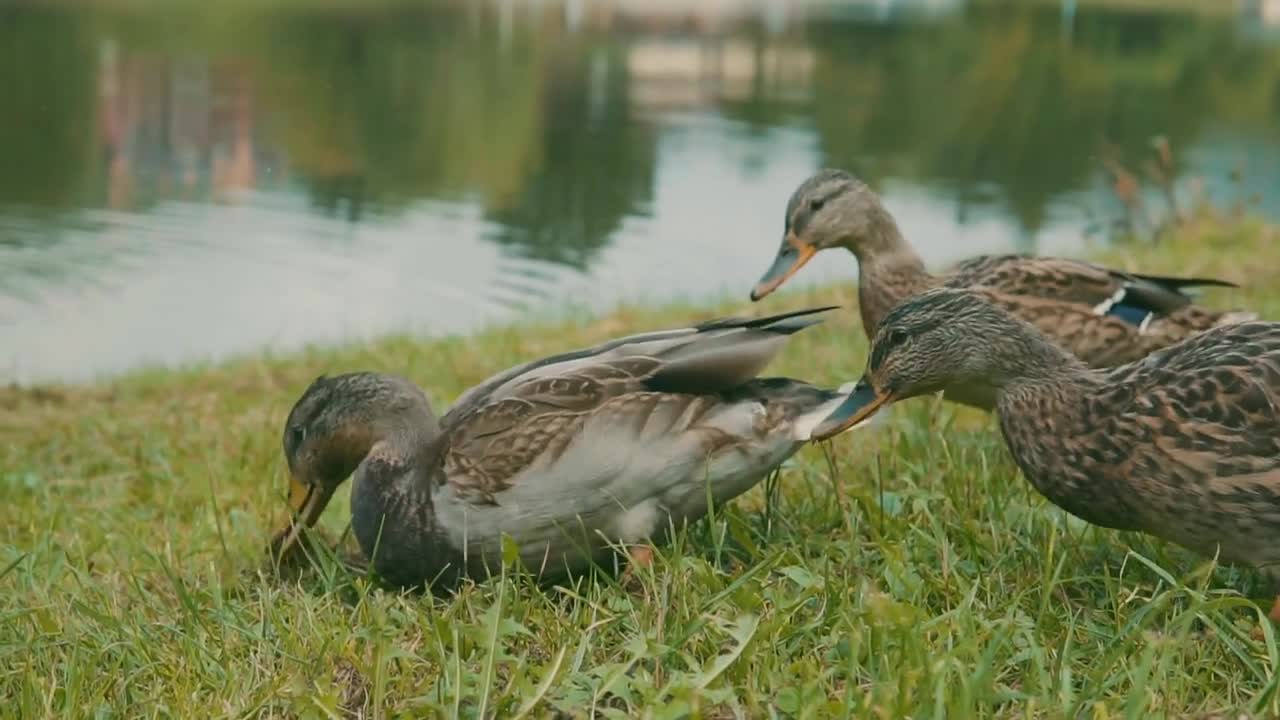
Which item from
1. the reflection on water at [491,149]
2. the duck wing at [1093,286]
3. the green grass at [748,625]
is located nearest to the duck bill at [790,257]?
the duck wing at [1093,286]

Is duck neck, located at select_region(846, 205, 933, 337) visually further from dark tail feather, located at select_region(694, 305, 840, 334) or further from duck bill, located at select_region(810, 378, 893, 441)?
duck bill, located at select_region(810, 378, 893, 441)

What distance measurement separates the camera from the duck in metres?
4.48

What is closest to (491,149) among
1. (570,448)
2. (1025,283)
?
(1025,283)

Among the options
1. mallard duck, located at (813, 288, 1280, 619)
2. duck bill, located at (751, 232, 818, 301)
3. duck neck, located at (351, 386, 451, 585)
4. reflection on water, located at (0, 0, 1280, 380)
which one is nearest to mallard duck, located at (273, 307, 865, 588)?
duck neck, located at (351, 386, 451, 585)

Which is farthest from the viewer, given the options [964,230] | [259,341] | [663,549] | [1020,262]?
[964,230]

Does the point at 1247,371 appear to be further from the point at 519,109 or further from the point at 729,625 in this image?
the point at 519,109

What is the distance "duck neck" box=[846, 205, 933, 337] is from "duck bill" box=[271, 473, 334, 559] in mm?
1849

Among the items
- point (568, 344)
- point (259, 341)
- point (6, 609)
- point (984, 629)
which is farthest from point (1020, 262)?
point (259, 341)

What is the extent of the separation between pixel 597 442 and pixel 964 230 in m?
14.6

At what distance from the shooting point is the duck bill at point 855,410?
126 inches

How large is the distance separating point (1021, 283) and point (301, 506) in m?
2.10

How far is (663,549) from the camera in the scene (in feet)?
11.2

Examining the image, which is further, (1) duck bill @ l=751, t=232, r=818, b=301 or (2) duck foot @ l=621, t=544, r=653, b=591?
(1) duck bill @ l=751, t=232, r=818, b=301

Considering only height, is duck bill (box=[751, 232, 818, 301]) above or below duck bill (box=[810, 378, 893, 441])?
above
